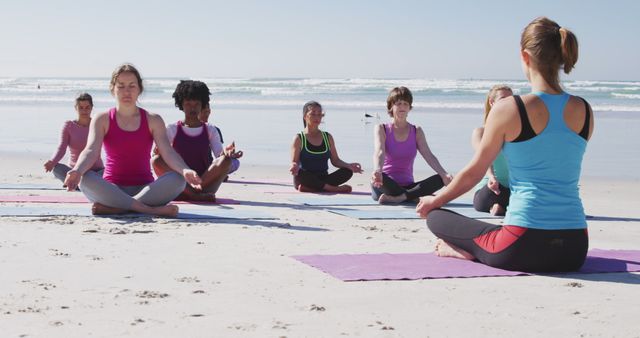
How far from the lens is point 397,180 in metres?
9.38

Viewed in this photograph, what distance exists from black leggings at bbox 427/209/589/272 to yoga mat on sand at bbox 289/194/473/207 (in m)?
3.66

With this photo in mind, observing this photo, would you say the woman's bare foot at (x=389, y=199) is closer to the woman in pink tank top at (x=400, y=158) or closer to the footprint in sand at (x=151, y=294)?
the woman in pink tank top at (x=400, y=158)

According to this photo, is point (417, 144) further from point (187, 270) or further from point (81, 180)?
point (187, 270)

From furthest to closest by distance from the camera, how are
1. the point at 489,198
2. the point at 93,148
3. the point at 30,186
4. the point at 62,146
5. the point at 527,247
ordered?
1. the point at 30,186
2. the point at 62,146
3. the point at 489,198
4. the point at 93,148
5. the point at 527,247

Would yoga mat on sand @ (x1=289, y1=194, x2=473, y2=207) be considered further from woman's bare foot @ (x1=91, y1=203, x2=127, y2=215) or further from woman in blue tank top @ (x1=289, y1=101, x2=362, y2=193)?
woman's bare foot @ (x1=91, y1=203, x2=127, y2=215)

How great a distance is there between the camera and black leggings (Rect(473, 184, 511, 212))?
8.29m

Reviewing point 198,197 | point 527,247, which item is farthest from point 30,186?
point 527,247

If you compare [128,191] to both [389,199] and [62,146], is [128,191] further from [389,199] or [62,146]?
[389,199]

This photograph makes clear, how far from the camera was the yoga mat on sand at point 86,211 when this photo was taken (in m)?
7.41

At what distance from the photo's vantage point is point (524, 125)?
4.94 m

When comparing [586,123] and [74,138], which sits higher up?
[586,123]

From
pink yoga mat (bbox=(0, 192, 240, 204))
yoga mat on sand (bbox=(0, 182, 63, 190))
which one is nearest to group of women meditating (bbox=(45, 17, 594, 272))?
pink yoga mat (bbox=(0, 192, 240, 204))

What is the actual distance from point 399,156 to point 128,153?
2902mm

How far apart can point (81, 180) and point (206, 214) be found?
102cm
